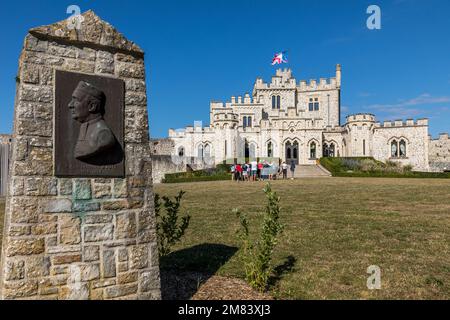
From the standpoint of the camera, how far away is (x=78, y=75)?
381 cm

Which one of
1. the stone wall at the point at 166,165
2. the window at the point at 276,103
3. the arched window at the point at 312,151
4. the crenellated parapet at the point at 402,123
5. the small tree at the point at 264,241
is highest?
the window at the point at 276,103

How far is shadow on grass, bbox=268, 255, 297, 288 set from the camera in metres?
5.18

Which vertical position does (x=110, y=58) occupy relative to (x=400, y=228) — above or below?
above

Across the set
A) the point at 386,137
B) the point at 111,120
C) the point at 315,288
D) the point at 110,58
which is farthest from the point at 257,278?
the point at 386,137

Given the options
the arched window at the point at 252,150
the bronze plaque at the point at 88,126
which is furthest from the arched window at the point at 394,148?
the bronze plaque at the point at 88,126

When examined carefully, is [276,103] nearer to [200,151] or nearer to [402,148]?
[200,151]

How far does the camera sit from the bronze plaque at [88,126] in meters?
3.70

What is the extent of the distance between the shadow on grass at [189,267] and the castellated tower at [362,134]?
42179 millimetres

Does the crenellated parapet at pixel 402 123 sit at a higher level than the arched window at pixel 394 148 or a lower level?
higher

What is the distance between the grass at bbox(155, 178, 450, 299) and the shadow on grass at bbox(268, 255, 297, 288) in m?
0.02

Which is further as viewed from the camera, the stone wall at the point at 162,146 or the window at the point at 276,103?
the window at the point at 276,103

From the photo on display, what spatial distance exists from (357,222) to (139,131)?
23.4 feet

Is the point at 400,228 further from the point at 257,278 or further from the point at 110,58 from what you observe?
the point at 110,58

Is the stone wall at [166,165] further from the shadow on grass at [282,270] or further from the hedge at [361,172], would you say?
the shadow on grass at [282,270]
